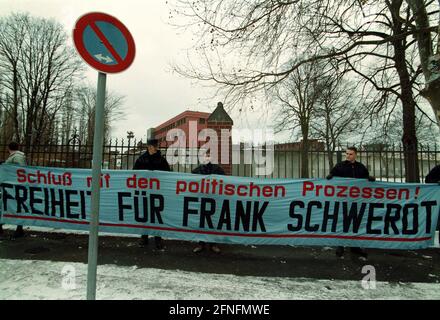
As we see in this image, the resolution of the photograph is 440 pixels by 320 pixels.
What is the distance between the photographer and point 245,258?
4.85 metres

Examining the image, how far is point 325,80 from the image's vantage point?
8219mm

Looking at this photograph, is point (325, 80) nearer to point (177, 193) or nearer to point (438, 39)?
point (438, 39)

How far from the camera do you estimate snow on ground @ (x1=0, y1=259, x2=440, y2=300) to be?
133 inches

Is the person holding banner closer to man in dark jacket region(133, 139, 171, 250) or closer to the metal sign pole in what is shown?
man in dark jacket region(133, 139, 171, 250)

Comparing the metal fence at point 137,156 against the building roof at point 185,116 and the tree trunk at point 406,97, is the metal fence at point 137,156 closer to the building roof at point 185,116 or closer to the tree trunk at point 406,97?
the tree trunk at point 406,97

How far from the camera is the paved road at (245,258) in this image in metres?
4.29

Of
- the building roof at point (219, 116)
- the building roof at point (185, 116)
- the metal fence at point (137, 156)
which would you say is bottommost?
the metal fence at point (137, 156)

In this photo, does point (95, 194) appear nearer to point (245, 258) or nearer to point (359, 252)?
point (245, 258)

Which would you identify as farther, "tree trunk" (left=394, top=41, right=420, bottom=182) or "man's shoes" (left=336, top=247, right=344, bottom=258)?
"tree trunk" (left=394, top=41, right=420, bottom=182)

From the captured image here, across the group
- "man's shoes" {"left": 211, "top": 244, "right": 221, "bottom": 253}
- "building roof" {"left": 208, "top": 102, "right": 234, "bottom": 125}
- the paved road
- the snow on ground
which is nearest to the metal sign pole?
the snow on ground

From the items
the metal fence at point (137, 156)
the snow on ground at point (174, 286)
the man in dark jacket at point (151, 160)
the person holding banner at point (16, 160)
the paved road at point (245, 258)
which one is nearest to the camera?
the snow on ground at point (174, 286)

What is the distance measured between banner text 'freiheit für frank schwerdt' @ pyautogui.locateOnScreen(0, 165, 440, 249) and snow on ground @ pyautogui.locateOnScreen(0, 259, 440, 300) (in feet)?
3.60

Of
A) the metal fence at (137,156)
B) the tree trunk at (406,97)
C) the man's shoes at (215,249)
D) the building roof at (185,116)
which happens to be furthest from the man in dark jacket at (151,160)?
the building roof at (185,116)

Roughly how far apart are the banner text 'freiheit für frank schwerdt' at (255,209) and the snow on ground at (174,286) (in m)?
1.10
